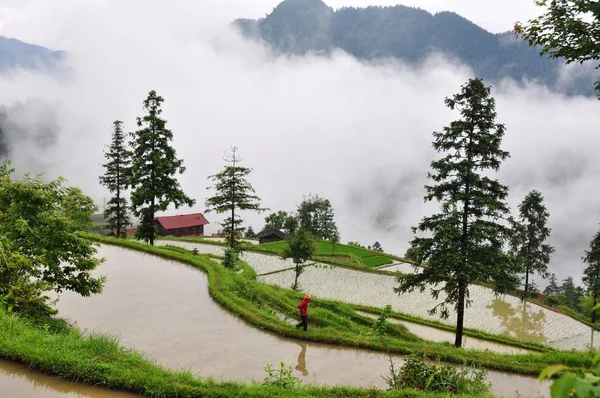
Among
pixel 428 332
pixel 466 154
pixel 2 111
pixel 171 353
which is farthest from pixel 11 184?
pixel 2 111

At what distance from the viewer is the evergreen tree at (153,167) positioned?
2917 cm

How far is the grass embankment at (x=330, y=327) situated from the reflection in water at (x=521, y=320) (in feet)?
34.6

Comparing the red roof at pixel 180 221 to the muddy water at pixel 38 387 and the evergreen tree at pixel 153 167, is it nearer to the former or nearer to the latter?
the evergreen tree at pixel 153 167

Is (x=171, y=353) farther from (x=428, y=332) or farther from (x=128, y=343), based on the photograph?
(x=428, y=332)

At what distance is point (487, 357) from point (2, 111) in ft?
650

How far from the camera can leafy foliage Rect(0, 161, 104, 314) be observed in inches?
435

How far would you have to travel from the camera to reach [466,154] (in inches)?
703

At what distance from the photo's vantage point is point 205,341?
12.5 metres

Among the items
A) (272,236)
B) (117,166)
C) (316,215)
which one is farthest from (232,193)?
(316,215)

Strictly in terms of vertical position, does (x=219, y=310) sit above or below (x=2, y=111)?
below

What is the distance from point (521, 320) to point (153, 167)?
1087 inches

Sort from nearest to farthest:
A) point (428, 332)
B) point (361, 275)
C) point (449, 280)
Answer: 1. point (449, 280)
2. point (428, 332)
3. point (361, 275)

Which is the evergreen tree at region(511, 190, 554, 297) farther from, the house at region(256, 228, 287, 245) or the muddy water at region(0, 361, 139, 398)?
the house at region(256, 228, 287, 245)

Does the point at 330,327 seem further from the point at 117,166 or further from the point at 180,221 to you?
the point at 180,221
